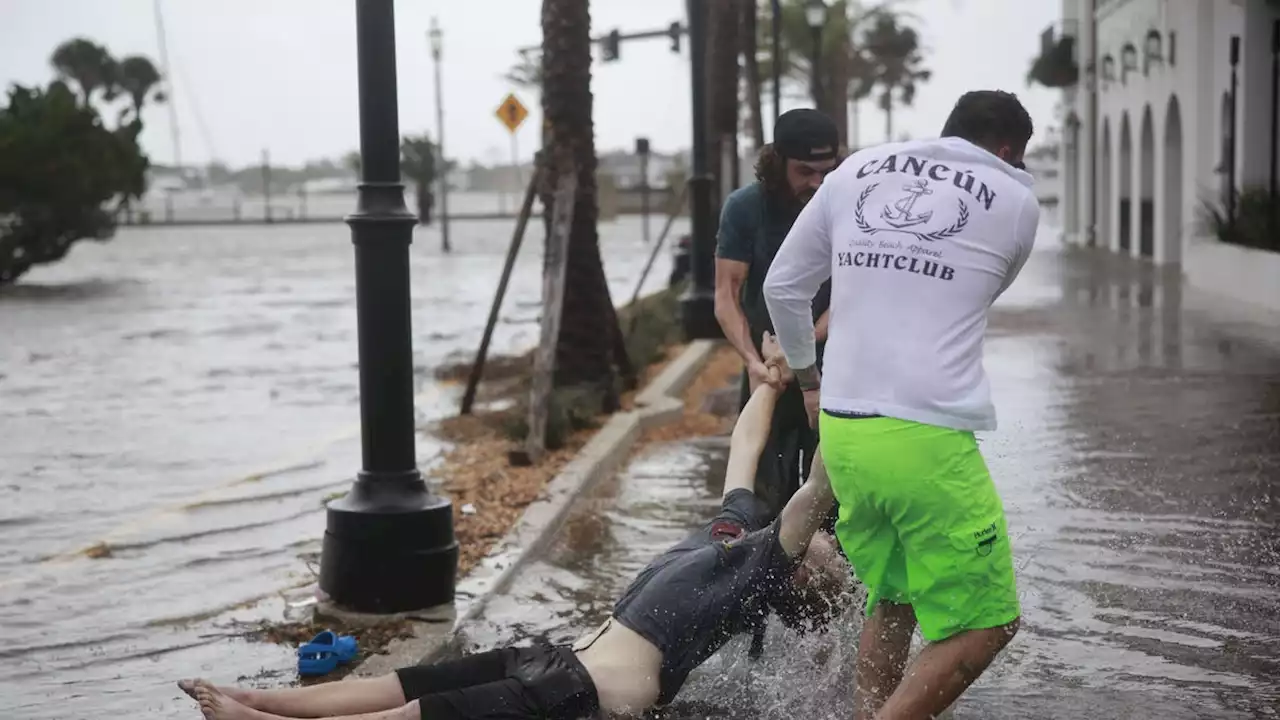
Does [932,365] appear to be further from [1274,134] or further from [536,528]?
[1274,134]

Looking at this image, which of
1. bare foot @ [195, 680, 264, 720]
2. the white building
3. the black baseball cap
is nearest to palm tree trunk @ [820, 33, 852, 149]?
the white building

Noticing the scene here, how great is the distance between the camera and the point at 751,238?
5816mm

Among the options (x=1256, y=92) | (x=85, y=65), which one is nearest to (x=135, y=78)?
(x=85, y=65)

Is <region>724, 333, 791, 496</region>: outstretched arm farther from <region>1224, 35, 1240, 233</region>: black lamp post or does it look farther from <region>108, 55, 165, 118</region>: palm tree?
<region>108, 55, 165, 118</region>: palm tree

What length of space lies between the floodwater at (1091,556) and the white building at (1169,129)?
30.0ft

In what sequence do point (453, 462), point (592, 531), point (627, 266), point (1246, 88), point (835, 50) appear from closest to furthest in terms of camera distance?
point (592, 531) < point (453, 462) < point (1246, 88) < point (627, 266) < point (835, 50)

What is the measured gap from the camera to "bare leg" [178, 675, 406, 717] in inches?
171

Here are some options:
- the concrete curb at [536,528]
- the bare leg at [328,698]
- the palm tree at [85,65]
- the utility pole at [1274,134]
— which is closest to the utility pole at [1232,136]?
the utility pole at [1274,134]

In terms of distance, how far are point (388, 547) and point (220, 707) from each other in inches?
70.1

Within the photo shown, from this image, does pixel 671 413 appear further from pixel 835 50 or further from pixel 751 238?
pixel 835 50

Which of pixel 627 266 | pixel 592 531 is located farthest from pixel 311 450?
pixel 627 266

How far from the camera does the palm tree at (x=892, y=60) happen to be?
3009 inches

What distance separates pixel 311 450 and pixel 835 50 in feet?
186

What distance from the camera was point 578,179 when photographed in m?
11.0
